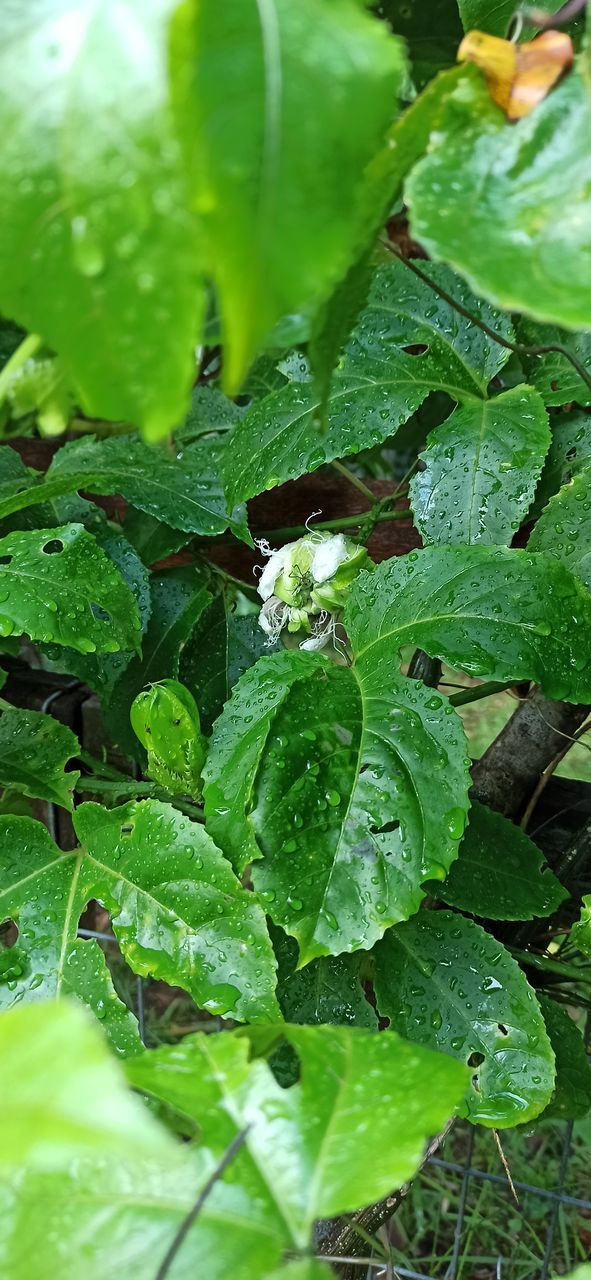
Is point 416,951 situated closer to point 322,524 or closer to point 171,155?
point 322,524

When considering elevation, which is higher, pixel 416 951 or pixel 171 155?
pixel 171 155

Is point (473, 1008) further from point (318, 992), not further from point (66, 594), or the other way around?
point (66, 594)

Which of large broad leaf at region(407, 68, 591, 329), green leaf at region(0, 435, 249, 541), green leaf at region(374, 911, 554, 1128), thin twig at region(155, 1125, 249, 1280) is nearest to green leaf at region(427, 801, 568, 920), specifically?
green leaf at region(374, 911, 554, 1128)

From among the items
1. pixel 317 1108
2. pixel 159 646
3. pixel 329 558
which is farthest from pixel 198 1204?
pixel 159 646

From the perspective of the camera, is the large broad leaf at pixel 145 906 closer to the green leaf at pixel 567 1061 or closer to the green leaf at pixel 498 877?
the green leaf at pixel 498 877

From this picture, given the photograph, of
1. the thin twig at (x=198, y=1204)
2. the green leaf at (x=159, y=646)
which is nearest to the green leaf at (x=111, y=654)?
the green leaf at (x=159, y=646)

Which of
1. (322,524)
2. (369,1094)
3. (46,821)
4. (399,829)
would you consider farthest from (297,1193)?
(46,821)
